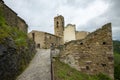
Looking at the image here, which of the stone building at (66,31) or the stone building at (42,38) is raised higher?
the stone building at (66,31)

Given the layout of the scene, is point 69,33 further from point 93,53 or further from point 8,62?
point 8,62

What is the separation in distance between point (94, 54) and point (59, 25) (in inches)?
1095

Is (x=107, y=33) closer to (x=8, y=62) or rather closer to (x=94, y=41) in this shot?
(x=94, y=41)

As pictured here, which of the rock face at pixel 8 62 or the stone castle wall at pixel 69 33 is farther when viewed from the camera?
the stone castle wall at pixel 69 33

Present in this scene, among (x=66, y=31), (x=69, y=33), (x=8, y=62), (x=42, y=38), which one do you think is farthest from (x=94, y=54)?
(x=66, y=31)

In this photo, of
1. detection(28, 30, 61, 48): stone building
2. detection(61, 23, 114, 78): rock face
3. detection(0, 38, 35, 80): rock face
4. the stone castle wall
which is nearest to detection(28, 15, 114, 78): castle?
detection(61, 23, 114, 78): rock face

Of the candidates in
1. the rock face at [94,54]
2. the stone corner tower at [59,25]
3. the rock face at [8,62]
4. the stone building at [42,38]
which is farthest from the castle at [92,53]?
the stone corner tower at [59,25]

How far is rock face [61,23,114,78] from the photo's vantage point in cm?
1556

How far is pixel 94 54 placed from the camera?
1571 cm

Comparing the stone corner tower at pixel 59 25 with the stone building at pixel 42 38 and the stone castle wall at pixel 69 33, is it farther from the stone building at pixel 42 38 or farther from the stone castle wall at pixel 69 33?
the stone building at pixel 42 38

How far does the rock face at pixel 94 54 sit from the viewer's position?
613 inches

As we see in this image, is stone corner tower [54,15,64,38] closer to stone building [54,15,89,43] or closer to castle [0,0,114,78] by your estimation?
stone building [54,15,89,43]

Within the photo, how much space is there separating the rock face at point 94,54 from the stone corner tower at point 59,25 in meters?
27.1

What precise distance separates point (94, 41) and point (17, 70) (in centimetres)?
760
